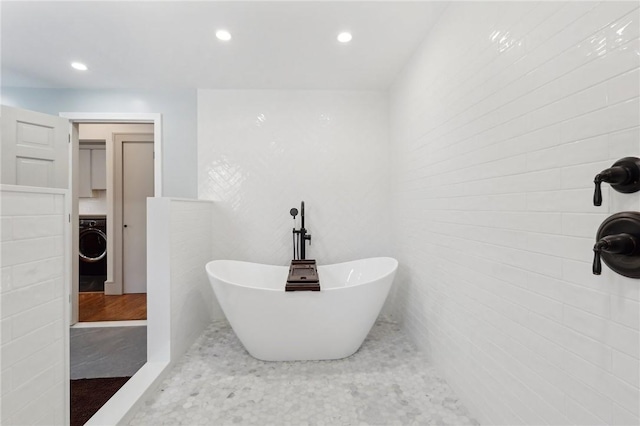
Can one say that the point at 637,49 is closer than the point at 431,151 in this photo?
Yes

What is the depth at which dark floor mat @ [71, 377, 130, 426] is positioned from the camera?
164 cm

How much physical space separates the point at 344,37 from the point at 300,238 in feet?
6.32

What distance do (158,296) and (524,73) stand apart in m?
2.62

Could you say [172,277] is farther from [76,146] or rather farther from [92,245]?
[92,245]

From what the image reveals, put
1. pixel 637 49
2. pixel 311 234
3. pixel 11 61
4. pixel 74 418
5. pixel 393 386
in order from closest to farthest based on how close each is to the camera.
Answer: pixel 637 49 < pixel 74 418 < pixel 393 386 < pixel 11 61 < pixel 311 234

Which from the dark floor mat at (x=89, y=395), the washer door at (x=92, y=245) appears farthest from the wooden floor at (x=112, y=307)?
the dark floor mat at (x=89, y=395)

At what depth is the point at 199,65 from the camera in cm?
256

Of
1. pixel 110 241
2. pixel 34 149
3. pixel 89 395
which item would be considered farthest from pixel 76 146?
pixel 89 395

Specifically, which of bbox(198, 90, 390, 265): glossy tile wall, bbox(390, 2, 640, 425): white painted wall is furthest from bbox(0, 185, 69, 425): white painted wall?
bbox(390, 2, 640, 425): white painted wall

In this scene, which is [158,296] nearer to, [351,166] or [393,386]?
[393,386]

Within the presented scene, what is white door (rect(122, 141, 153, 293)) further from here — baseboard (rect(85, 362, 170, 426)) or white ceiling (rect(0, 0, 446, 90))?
baseboard (rect(85, 362, 170, 426))

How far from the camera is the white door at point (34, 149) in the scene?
2.38m

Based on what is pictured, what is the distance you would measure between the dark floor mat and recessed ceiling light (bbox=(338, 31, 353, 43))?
3073 millimetres

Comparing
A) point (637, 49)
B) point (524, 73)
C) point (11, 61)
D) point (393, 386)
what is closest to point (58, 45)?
point (11, 61)
